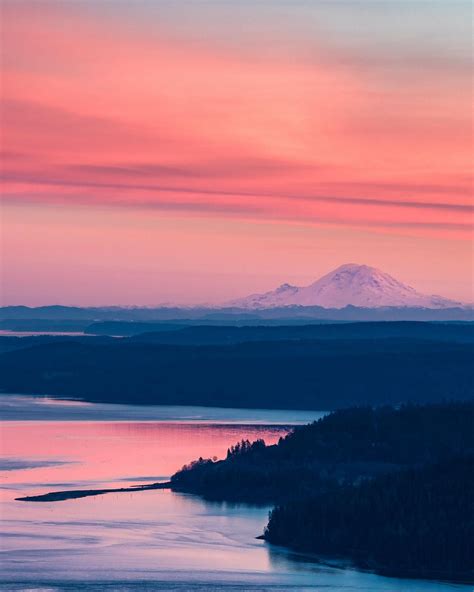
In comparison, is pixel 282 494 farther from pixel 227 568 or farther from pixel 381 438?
pixel 227 568

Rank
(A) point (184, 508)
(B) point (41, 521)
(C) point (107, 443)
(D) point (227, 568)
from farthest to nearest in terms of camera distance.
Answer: (C) point (107, 443) < (A) point (184, 508) < (B) point (41, 521) < (D) point (227, 568)


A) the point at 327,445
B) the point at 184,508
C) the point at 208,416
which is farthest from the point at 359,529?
the point at 208,416

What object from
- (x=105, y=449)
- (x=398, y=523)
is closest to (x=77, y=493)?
(x=398, y=523)

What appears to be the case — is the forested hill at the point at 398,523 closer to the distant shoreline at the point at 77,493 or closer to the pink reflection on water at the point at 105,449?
the distant shoreline at the point at 77,493

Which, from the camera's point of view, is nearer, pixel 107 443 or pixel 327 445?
pixel 327 445

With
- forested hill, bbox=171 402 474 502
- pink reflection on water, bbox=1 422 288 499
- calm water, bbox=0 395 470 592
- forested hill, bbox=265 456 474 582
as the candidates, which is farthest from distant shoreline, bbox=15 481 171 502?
forested hill, bbox=265 456 474 582

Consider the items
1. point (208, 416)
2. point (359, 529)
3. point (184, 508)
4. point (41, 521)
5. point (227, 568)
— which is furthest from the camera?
point (208, 416)

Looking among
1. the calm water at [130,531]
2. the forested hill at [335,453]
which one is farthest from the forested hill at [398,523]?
the forested hill at [335,453]
